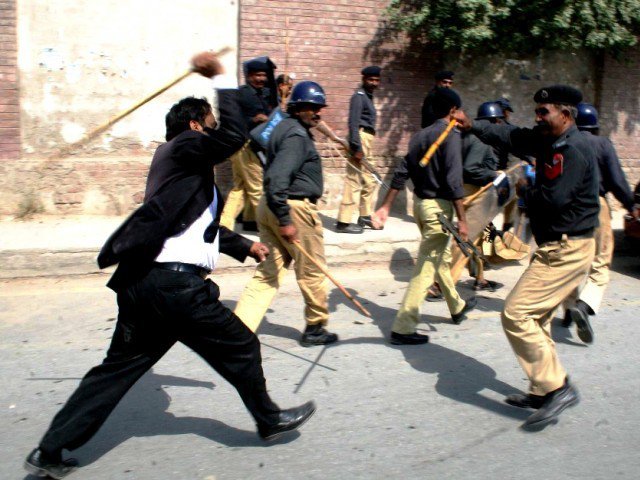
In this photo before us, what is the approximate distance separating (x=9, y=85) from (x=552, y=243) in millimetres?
6844

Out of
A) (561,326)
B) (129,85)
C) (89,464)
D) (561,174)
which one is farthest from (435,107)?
(129,85)

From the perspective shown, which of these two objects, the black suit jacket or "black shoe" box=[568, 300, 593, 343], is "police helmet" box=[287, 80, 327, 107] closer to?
the black suit jacket

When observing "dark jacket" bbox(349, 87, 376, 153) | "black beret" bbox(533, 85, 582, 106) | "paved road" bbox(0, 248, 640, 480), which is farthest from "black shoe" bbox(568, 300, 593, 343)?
"dark jacket" bbox(349, 87, 376, 153)

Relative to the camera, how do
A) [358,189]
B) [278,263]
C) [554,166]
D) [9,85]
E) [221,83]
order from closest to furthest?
[221,83]
[554,166]
[278,263]
[9,85]
[358,189]

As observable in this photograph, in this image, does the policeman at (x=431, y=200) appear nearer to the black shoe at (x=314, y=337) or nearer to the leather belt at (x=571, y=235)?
the black shoe at (x=314, y=337)

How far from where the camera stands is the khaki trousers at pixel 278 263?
5.55 meters

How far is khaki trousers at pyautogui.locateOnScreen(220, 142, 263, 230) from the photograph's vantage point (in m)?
8.55

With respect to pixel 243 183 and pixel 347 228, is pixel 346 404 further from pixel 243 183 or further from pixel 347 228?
pixel 347 228

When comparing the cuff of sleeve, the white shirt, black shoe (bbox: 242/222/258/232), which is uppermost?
the cuff of sleeve

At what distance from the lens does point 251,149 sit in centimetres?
852

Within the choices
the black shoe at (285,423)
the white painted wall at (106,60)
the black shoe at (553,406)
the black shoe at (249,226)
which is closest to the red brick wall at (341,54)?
the white painted wall at (106,60)

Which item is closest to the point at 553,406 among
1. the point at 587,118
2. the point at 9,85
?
the point at 587,118

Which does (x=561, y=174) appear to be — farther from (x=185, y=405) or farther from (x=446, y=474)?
(x=185, y=405)

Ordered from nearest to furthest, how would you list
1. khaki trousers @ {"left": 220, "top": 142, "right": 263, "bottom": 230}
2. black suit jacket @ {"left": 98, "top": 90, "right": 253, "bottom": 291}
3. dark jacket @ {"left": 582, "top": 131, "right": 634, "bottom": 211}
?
black suit jacket @ {"left": 98, "top": 90, "right": 253, "bottom": 291} → dark jacket @ {"left": 582, "top": 131, "right": 634, "bottom": 211} → khaki trousers @ {"left": 220, "top": 142, "right": 263, "bottom": 230}
